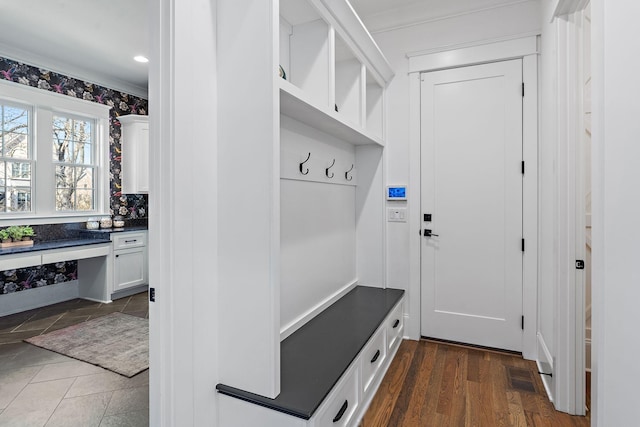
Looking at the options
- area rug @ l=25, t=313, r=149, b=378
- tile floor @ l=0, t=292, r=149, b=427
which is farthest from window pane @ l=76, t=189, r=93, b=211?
tile floor @ l=0, t=292, r=149, b=427

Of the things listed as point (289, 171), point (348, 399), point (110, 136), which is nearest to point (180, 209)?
point (289, 171)

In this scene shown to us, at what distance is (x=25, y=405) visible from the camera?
2.03 meters

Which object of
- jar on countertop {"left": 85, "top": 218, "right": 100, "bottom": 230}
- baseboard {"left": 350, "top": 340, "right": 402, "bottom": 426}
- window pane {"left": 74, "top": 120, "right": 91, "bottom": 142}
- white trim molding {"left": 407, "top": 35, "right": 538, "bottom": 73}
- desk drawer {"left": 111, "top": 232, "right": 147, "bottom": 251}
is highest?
white trim molding {"left": 407, "top": 35, "right": 538, "bottom": 73}

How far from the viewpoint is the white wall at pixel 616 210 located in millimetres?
1043

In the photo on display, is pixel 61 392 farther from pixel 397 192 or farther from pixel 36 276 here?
pixel 397 192

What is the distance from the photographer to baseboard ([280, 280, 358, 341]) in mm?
1928

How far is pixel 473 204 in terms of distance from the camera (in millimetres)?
2750

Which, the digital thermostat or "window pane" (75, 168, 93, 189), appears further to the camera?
"window pane" (75, 168, 93, 189)

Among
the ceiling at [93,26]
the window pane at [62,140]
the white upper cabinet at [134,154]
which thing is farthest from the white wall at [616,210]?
the window pane at [62,140]

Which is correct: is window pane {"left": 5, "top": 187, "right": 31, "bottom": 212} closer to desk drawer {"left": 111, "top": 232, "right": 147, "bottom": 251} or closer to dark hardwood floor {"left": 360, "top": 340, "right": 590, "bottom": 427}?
desk drawer {"left": 111, "top": 232, "right": 147, "bottom": 251}

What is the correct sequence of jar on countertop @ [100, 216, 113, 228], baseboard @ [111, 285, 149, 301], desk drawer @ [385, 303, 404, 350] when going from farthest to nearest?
jar on countertop @ [100, 216, 113, 228] < baseboard @ [111, 285, 149, 301] < desk drawer @ [385, 303, 404, 350]

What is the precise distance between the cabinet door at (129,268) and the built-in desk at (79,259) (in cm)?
11

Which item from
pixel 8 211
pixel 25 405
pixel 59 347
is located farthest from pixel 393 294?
pixel 8 211

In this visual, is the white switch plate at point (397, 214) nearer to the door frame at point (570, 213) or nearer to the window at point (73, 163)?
the door frame at point (570, 213)
